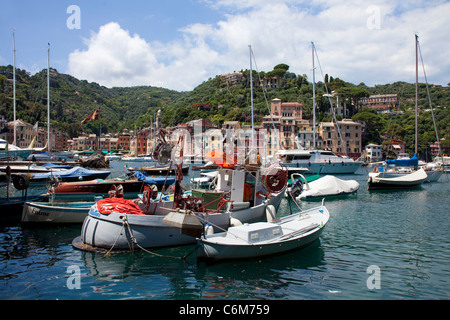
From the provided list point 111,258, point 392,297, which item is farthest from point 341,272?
point 111,258

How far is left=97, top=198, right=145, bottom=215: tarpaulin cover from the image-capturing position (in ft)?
41.1

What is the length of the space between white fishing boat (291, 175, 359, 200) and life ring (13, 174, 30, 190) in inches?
762

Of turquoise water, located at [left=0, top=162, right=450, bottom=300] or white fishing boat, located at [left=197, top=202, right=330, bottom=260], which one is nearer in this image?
turquoise water, located at [left=0, top=162, right=450, bottom=300]

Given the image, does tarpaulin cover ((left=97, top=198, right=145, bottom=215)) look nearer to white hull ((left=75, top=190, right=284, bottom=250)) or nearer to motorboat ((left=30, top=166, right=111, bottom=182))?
white hull ((left=75, top=190, right=284, bottom=250))

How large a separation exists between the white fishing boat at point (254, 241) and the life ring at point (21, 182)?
13.6 meters

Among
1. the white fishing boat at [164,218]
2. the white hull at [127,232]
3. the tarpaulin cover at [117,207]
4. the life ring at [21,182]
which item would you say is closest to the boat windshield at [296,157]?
the white fishing boat at [164,218]

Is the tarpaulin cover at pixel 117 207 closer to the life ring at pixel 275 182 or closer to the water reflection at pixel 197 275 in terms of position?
the water reflection at pixel 197 275

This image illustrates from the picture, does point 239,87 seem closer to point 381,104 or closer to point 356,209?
point 381,104

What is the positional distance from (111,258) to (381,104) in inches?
7073

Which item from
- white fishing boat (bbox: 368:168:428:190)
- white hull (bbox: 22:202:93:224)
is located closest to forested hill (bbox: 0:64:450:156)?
white fishing boat (bbox: 368:168:428:190)

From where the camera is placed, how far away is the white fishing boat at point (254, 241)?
10.9 metres

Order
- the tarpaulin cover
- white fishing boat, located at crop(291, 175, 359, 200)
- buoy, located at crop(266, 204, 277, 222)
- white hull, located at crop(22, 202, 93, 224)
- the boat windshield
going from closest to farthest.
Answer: the tarpaulin cover
buoy, located at crop(266, 204, 277, 222)
white hull, located at crop(22, 202, 93, 224)
white fishing boat, located at crop(291, 175, 359, 200)
the boat windshield

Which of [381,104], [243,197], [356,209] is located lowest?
[356,209]

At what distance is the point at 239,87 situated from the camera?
14400cm
